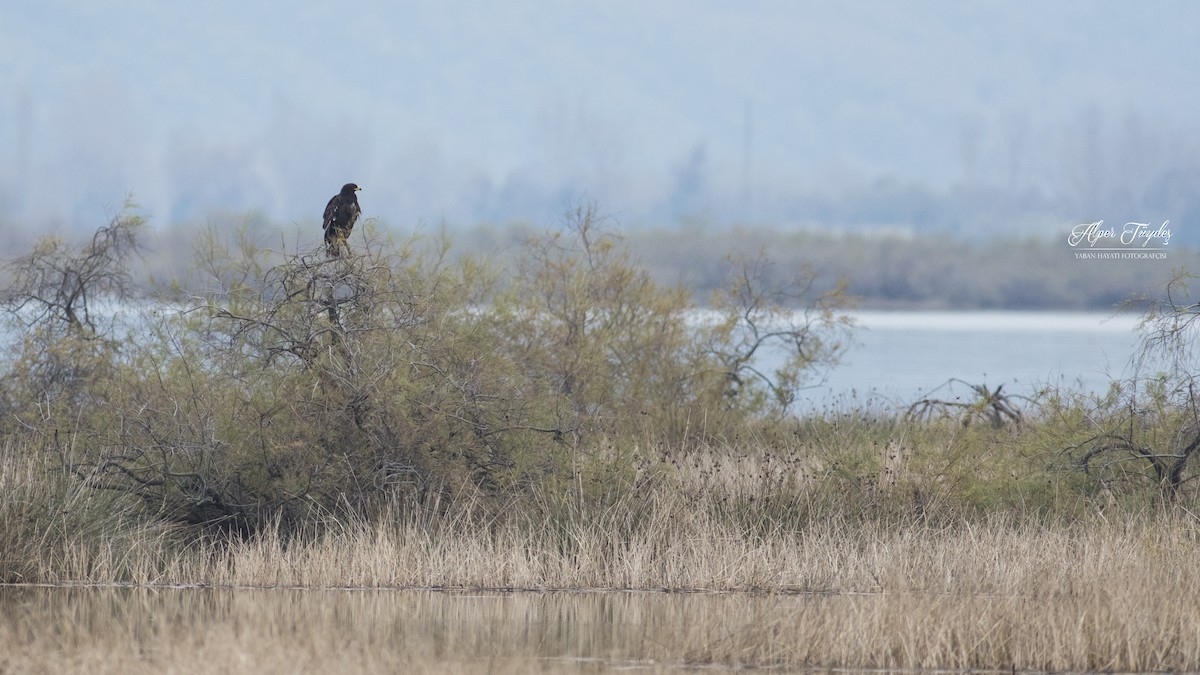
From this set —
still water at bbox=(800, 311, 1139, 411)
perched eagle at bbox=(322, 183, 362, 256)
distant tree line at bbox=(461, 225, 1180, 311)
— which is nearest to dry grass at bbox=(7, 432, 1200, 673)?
perched eagle at bbox=(322, 183, 362, 256)

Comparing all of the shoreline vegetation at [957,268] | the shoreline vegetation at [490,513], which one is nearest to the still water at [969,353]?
the shoreline vegetation at [957,268]

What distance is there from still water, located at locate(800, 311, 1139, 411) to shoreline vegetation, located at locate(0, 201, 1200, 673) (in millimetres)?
4798

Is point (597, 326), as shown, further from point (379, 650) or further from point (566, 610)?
point (379, 650)

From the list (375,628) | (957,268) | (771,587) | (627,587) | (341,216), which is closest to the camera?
(375,628)

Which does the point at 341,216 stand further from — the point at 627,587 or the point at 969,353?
the point at 969,353

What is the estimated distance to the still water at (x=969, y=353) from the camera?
37625 millimetres

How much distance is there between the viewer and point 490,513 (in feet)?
39.3

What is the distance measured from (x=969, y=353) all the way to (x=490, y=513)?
51762mm

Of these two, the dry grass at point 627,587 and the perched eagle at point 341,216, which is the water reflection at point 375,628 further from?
the perched eagle at point 341,216

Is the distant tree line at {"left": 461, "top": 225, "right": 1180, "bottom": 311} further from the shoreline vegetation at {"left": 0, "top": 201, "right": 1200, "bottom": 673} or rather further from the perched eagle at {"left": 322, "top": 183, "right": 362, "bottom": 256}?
the perched eagle at {"left": 322, "top": 183, "right": 362, "bottom": 256}

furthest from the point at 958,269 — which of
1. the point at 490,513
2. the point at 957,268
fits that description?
the point at 490,513

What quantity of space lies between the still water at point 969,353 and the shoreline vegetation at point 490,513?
4.80 metres

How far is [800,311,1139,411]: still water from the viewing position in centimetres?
3762

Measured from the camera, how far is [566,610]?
33.2 feet
